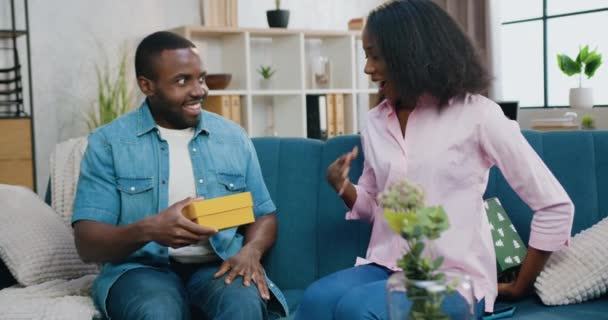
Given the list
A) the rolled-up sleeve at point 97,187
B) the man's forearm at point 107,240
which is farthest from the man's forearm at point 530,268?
the rolled-up sleeve at point 97,187

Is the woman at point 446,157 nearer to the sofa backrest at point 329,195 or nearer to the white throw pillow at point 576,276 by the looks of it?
the white throw pillow at point 576,276

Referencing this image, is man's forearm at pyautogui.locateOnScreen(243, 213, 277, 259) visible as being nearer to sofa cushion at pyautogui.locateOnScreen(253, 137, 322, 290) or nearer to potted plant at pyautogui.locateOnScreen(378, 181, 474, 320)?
sofa cushion at pyautogui.locateOnScreen(253, 137, 322, 290)

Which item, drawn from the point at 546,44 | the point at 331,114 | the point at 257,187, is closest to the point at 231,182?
the point at 257,187

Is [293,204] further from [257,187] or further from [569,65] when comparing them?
[569,65]

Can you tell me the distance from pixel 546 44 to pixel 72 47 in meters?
3.24

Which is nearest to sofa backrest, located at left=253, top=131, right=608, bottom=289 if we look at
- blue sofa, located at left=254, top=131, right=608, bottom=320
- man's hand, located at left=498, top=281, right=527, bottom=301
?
blue sofa, located at left=254, top=131, right=608, bottom=320

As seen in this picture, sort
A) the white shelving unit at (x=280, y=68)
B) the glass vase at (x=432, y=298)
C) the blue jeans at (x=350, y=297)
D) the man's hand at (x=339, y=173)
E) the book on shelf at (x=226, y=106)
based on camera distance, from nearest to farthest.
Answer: the glass vase at (x=432, y=298) → the blue jeans at (x=350, y=297) → the man's hand at (x=339, y=173) → the book on shelf at (x=226, y=106) → the white shelving unit at (x=280, y=68)

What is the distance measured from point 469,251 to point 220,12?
11.4ft

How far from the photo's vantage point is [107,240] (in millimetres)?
1938

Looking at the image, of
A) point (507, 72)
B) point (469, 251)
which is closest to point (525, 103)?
point (507, 72)

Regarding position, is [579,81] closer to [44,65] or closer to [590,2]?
[590,2]

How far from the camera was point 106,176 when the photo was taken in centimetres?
204

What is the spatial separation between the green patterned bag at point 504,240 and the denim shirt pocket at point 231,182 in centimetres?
66

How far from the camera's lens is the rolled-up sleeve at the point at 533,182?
5.83 feet
